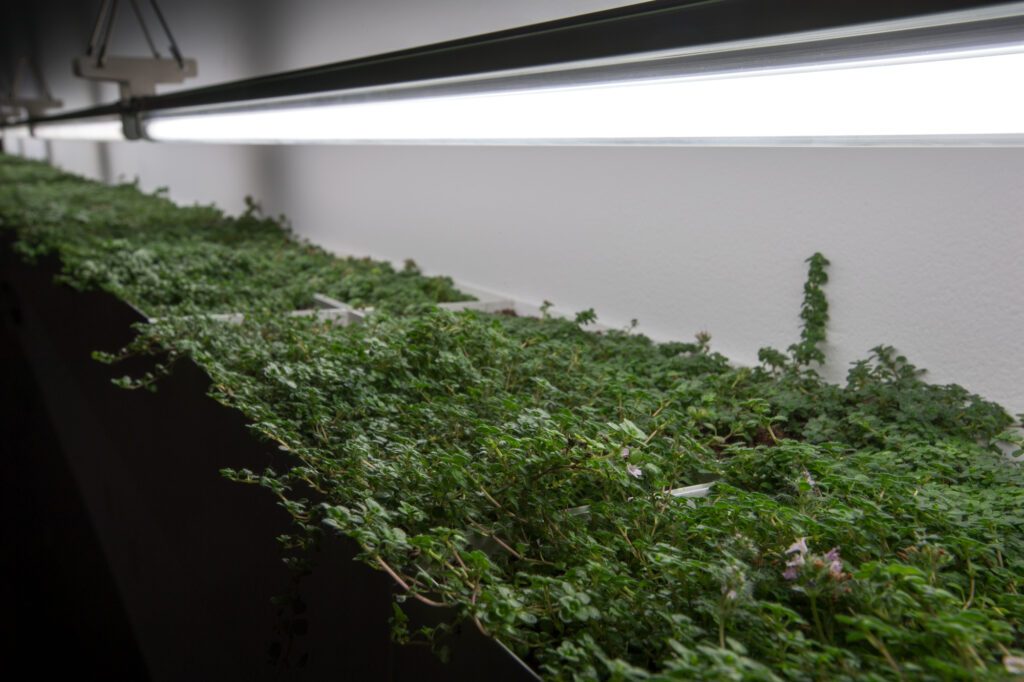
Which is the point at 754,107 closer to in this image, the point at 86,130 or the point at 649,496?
the point at 649,496

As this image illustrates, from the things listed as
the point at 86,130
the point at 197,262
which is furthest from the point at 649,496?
the point at 86,130

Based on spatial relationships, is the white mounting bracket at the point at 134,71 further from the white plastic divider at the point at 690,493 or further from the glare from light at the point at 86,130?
the white plastic divider at the point at 690,493

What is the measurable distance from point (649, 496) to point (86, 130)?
5035mm

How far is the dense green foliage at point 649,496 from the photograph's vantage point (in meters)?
0.99

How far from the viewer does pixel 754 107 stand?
1045mm

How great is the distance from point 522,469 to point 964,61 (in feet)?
2.99

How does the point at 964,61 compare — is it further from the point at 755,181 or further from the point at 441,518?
the point at 755,181

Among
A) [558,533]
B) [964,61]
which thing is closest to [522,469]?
[558,533]

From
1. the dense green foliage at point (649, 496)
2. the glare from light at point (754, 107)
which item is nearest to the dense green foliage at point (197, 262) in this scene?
the dense green foliage at point (649, 496)

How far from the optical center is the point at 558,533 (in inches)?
53.4

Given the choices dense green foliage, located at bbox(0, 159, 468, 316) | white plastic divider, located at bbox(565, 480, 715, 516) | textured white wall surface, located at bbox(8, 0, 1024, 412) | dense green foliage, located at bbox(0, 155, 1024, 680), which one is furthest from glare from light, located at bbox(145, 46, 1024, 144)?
dense green foliage, located at bbox(0, 159, 468, 316)

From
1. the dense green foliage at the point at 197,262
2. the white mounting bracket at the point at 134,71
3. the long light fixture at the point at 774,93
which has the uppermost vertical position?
the white mounting bracket at the point at 134,71

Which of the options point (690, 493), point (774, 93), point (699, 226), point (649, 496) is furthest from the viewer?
point (699, 226)

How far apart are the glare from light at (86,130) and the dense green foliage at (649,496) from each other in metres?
2.45
